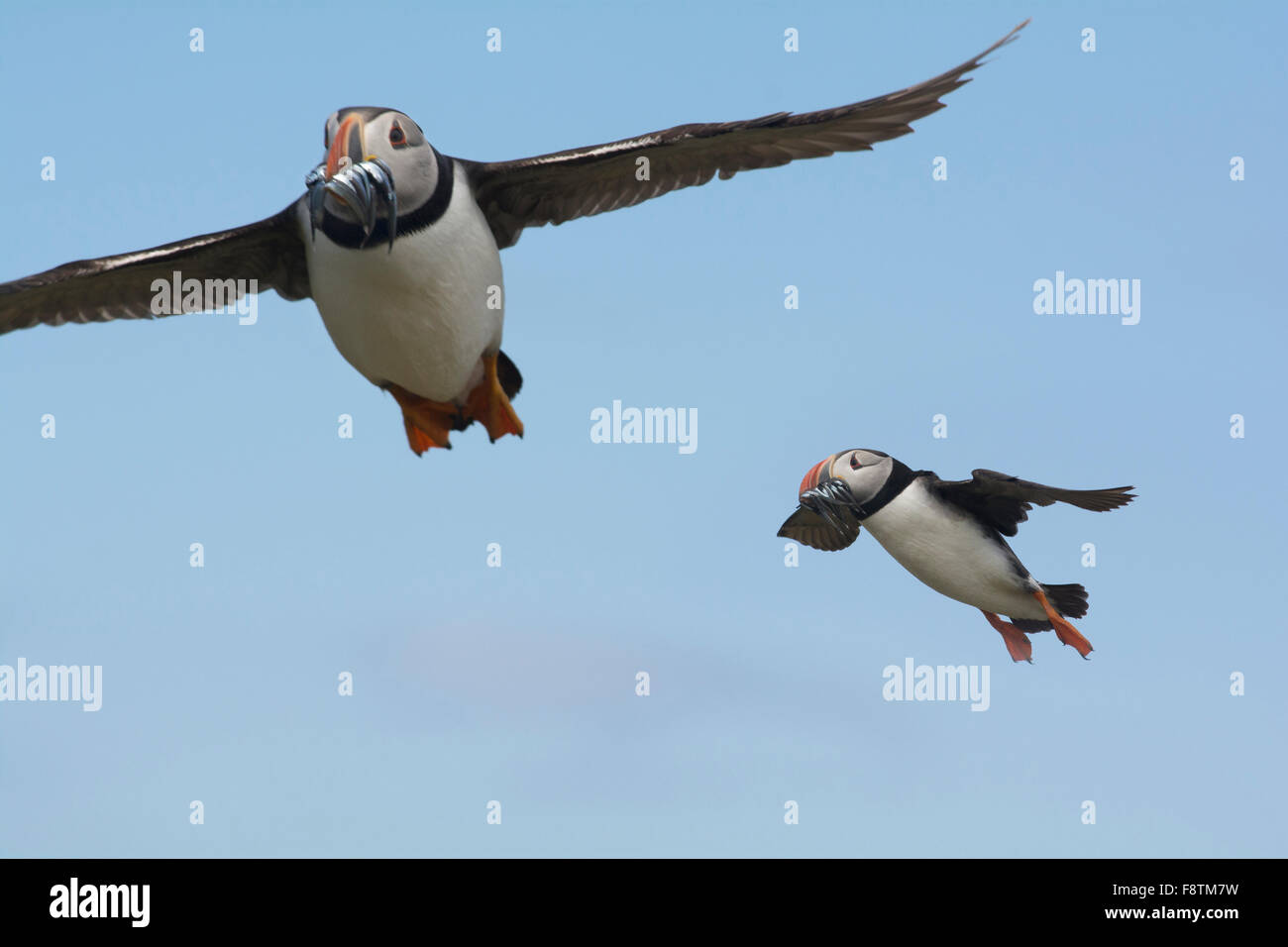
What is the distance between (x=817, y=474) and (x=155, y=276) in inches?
277

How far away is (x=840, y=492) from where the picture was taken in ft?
53.6

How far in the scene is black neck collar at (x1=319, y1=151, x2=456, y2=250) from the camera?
11.5 metres

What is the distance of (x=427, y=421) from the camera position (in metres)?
13.6

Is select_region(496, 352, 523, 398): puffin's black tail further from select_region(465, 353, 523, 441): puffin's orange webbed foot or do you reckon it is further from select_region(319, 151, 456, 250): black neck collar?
select_region(319, 151, 456, 250): black neck collar

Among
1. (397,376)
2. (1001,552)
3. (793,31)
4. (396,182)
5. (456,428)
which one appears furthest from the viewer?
(1001,552)

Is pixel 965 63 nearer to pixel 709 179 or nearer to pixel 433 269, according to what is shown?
pixel 709 179

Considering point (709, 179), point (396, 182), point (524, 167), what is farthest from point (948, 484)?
point (396, 182)

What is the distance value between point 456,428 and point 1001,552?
5.71 meters

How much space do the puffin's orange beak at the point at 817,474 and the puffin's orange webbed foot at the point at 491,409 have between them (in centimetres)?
426

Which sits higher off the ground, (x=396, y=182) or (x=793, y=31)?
(x=793, y=31)

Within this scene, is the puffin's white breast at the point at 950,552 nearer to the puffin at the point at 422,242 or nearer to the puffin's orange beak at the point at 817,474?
the puffin's orange beak at the point at 817,474

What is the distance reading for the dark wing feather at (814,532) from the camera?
17297 millimetres

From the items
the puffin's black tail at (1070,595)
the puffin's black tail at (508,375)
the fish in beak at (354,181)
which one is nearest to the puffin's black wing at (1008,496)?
the puffin's black tail at (1070,595)

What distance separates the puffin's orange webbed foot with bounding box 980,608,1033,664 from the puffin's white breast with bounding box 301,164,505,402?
6.87 meters
